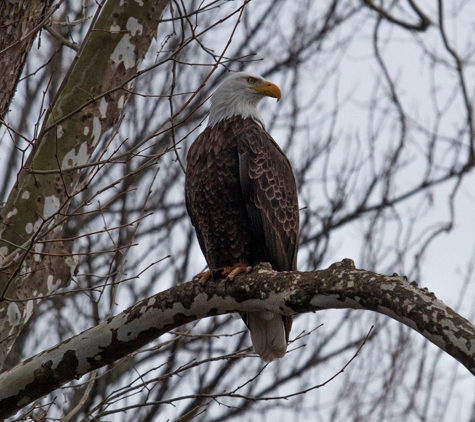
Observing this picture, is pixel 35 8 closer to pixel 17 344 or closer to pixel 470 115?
pixel 17 344

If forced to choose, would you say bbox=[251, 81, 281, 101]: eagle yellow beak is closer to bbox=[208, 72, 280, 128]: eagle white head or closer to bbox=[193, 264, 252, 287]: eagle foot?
bbox=[208, 72, 280, 128]: eagle white head

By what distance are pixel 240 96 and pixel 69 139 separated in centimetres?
158

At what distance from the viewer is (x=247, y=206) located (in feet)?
16.4

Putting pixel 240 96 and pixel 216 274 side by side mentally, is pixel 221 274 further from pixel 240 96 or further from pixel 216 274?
pixel 240 96

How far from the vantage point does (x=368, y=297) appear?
9.57 feet

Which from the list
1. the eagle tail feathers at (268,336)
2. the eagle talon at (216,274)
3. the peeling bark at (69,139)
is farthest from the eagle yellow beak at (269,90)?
the eagle talon at (216,274)

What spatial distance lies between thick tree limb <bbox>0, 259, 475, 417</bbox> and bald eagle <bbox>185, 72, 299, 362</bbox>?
1249 mm

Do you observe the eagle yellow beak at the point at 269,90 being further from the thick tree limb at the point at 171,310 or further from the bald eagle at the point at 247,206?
the thick tree limb at the point at 171,310

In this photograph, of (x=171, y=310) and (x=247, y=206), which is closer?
(x=171, y=310)

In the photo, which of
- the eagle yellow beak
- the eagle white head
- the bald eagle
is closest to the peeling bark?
the bald eagle

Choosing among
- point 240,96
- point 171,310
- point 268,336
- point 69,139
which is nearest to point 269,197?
point 268,336

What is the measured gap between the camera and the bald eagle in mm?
4965

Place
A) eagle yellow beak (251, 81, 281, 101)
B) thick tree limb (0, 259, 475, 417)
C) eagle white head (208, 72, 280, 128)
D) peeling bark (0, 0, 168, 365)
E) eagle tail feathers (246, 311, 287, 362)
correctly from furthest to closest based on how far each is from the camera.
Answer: eagle yellow beak (251, 81, 281, 101) → eagle white head (208, 72, 280, 128) → eagle tail feathers (246, 311, 287, 362) → peeling bark (0, 0, 168, 365) → thick tree limb (0, 259, 475, 417)

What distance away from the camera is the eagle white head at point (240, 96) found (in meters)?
5.61
